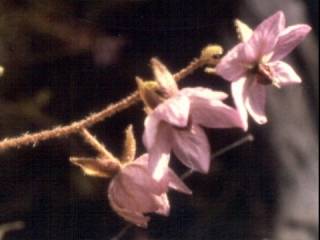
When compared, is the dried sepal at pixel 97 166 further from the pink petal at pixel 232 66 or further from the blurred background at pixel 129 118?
the blurred background at pixel 129 118

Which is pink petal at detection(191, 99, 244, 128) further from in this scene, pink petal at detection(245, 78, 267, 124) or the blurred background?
the blurred background

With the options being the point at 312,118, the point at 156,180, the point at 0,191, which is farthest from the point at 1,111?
the point at 312,118

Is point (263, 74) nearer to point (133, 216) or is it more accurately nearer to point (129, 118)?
point (133, 216)

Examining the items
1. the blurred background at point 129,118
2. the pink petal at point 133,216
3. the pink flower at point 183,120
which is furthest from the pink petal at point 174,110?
the blurred background at point 129,118

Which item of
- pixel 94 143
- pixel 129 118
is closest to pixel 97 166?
pixel 94 143

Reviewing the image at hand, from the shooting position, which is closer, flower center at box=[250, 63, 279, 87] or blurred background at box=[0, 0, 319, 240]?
flower center at box=[250, 63, 279, 87]

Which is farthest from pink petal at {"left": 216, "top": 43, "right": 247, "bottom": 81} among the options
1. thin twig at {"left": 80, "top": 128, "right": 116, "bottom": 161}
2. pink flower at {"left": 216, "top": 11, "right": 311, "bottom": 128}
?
thin twig at {"left": 80, "top": 128, "right": 116, "bottom": 161}

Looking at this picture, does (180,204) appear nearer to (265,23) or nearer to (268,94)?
(268,94)
